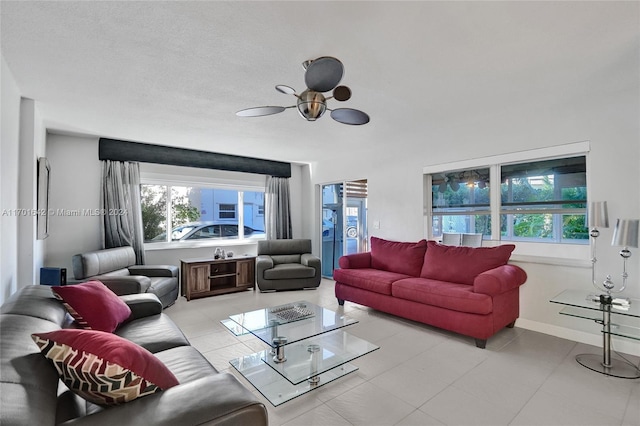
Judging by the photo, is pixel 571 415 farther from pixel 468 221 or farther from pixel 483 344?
pixel 468 221

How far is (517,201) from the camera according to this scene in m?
3.59

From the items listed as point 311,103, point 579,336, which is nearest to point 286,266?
point 311,103

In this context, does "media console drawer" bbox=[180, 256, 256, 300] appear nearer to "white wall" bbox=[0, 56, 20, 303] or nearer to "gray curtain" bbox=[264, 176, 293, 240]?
"gray curtain" bbox=[264, 176, 293, 240]

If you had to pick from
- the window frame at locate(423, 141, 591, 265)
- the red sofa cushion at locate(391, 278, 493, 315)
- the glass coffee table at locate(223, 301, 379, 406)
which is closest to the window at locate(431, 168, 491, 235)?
the window frame at locate(423, 141, 591, 265)

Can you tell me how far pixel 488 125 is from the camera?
3.69 m

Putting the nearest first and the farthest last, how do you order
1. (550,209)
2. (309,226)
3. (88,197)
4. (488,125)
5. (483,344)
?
(483,344)
(550,209)
(488,125)
(88,197)
(309,226)

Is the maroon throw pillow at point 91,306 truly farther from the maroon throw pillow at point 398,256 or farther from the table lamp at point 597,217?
the table lamp at point 597,217

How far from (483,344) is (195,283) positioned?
153 inches

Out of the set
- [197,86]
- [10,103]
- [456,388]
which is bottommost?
[456,388]

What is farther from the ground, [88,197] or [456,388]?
[88,197]

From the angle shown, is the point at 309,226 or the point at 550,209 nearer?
the point at 550,209

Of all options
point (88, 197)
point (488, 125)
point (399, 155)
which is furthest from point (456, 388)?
point (88, 197)

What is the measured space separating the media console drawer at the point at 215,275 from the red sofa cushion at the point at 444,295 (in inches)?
106

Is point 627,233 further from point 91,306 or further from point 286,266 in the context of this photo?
point 286,266
